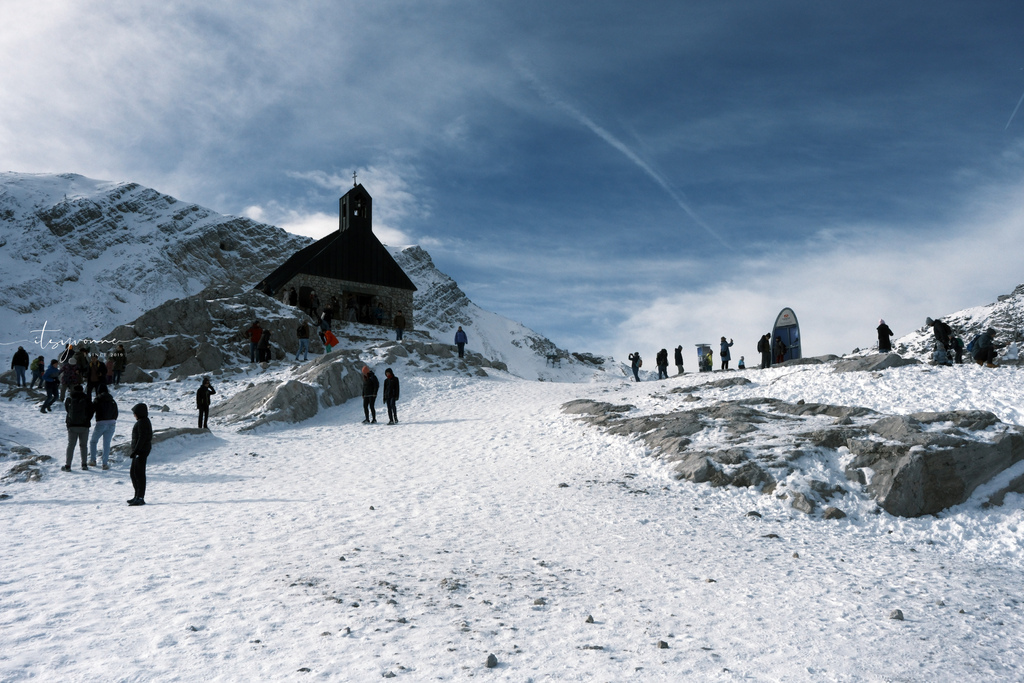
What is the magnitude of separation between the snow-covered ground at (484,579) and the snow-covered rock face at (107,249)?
153ft

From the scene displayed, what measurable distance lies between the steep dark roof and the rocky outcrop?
2827 centimetres

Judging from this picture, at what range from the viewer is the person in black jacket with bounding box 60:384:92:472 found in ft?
39.6

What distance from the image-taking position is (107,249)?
59.8 meters

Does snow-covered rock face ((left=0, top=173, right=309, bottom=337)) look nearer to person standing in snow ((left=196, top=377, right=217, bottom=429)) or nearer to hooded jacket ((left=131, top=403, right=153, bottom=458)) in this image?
person standing in snow ((left=196, top=377, right=217, bottom=429))

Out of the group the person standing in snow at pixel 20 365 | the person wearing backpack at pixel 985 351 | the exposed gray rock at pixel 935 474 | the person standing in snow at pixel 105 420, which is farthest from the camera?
the person standing in snow at pixel 20 365

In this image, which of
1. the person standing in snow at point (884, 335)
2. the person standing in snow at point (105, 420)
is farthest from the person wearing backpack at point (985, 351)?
the person standing in snow at point (105, 420)

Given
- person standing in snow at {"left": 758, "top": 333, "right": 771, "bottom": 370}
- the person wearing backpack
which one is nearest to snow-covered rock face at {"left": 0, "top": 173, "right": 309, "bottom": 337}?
person standing in snow at {"left": 758, "top": 333, "right": 771, "bottom": 370}

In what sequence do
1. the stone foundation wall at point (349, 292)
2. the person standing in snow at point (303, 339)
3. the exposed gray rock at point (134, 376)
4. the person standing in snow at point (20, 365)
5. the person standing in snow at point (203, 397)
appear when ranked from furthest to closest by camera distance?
the stone foundation wall at point (349, 292) → the person standing in snow at point (303, 339) → the exposed gray rock at point (134, 376) → the person standing in snow at point (20, 365) → the person standing in snow at point (203, 397)

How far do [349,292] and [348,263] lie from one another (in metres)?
1.90

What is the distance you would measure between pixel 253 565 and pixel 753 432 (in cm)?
1059

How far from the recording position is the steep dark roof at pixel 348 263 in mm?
37312

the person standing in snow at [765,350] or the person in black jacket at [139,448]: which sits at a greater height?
the person standing in snow at [765,350]

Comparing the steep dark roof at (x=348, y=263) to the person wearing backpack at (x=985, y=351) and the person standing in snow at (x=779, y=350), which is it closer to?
the person standing in snow at (x=779, y=350)

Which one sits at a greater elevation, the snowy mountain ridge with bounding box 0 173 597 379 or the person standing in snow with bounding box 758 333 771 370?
the snowy mountain ridge with bounding box 0 173 597 379
